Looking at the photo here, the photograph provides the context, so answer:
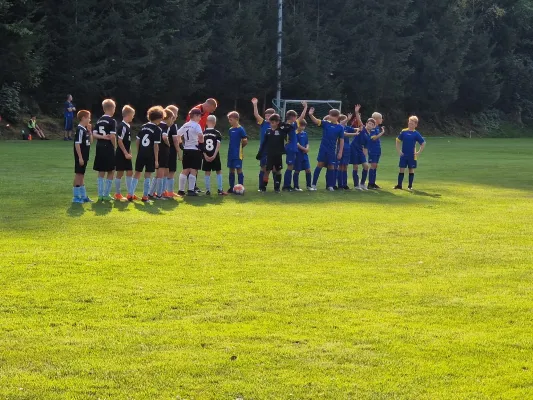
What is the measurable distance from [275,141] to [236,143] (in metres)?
0.95

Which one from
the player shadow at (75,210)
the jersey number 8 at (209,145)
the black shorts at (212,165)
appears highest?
the jersey number 8 at (209,145)

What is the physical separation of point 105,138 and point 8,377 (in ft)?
32.9

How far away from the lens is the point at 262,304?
7.60 meters

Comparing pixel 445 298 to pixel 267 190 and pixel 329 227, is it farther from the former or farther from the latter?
pixel 267 190

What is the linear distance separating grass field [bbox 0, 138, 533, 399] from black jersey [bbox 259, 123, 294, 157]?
399 centimetres

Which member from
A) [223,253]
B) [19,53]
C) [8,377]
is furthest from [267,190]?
[19,53]

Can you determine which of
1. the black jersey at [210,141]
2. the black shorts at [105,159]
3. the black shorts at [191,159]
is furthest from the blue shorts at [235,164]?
the black shorts at [105,159]

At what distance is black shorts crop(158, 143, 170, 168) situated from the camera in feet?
53.7

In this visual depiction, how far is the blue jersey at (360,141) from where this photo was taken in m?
20.3

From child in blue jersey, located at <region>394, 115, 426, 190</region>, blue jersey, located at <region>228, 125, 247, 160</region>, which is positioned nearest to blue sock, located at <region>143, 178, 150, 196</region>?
blue jersey, located at <region>228, 125, 247, 160</region>

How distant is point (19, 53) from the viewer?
Answer: 134 feet

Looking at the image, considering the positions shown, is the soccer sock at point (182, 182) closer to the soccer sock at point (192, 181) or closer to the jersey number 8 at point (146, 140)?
the soccer sock at point (192, 181)

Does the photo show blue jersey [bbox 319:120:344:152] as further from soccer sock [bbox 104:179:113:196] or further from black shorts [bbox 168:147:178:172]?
soccer sock [bbox 104:179:113:196]

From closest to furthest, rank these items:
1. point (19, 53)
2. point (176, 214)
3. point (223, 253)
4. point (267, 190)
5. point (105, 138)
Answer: point (223, 253)
point (176, 214)
point (105, 138)
point (267, 190)
point (19, 53)
